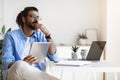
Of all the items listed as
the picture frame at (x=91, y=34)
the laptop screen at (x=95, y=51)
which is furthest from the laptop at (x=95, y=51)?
the picture frame at (x=91, y=34)

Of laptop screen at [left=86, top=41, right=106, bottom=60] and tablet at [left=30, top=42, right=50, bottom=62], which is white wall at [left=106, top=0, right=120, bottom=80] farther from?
tablet at [left=30, top=42, right=50, bottom=62]

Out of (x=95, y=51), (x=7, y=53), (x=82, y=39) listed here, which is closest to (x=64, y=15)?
(x=82, y=39)

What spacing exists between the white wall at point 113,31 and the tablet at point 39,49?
276cm

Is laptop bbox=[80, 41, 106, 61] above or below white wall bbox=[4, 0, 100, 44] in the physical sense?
below

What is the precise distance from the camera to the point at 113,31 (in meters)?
4.77

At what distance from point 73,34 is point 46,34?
275 centimetres

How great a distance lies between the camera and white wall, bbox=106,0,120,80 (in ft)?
15.5

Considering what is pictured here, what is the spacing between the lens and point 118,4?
15.5 feet

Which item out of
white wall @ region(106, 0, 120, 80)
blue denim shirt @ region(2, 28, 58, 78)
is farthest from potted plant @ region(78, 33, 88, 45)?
blue denim shirt @ region(2, 28, 58, 78)

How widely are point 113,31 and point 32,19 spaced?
103 inches

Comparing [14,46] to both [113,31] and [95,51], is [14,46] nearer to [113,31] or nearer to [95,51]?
[95,51]

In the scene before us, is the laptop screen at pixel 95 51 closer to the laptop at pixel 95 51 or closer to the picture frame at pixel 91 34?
the laptop at pixel 95 51

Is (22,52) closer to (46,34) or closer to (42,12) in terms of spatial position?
(46,34)

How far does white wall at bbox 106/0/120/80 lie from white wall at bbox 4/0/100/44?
573mm
